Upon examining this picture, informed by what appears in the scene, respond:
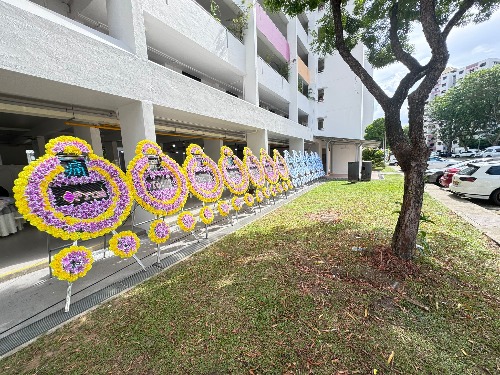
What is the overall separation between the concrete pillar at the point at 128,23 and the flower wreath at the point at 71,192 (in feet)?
10.4

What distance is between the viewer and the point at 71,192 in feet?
10.6

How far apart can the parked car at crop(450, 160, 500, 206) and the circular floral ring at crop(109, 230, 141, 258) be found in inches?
434

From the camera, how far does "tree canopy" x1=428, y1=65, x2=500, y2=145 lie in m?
32.3

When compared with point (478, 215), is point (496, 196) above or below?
above

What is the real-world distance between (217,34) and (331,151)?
53.7ft

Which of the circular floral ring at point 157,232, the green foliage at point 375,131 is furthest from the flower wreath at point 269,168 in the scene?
the green foliage at point 375,131

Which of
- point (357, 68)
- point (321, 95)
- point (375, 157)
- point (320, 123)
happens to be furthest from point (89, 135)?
point (375, 157)

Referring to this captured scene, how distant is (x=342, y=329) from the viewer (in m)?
2.42

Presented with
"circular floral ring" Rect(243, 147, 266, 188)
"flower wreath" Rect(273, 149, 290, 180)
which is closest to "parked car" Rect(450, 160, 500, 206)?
"flower wreath" Rect(273, 149, 290, 180)

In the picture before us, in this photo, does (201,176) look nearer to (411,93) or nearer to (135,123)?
(135,123)

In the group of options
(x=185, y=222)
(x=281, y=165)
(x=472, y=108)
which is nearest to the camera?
(x=185, y=222)

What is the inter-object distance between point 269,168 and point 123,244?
21.9 feet

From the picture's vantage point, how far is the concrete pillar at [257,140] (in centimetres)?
1080

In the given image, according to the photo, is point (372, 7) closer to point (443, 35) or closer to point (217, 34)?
point (443, 35)
